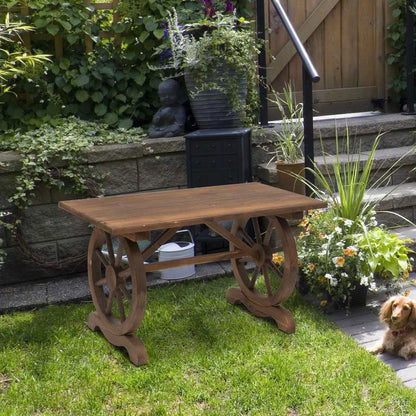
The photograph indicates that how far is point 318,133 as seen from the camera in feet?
16.3

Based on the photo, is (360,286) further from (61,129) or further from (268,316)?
(61,129)

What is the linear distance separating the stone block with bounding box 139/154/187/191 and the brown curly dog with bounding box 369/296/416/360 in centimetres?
180

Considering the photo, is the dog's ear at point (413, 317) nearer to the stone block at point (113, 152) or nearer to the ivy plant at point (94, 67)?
the stone block at point (113, 152)

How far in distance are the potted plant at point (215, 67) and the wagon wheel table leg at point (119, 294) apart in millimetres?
1434

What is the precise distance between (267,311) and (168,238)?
2.30 ft

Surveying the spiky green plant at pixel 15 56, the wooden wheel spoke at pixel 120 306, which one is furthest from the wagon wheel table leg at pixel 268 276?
the spiky green plant at pixel 15 56

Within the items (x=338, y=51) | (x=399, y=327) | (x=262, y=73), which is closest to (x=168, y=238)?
(x=399, y=327)

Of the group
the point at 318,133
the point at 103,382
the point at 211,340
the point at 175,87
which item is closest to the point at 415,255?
the point at 318,133

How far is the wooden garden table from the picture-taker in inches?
123

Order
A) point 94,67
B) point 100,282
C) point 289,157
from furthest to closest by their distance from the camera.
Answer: point 94,67 → point 289,157 → point 100,282

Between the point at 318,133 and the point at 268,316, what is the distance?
1792mm

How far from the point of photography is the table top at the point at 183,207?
3.02 m

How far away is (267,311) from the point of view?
3629mm

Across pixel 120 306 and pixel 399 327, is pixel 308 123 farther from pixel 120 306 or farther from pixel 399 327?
pixel 120 306
